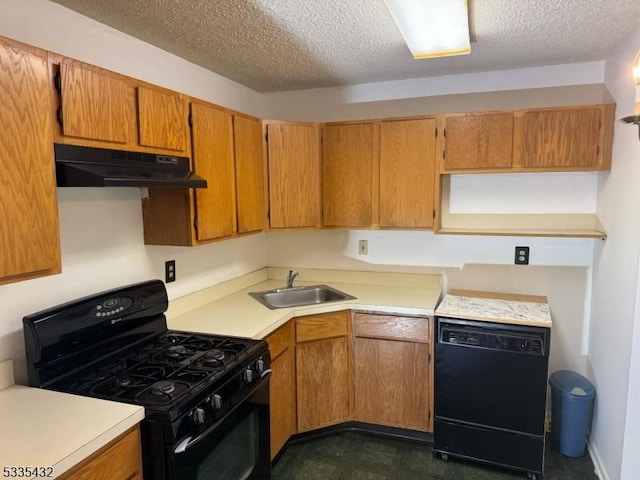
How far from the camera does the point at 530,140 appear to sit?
2.55 metres

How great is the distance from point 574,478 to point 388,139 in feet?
7.37

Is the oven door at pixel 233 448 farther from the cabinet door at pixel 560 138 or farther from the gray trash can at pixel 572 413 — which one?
the cabinet door at pixel 560 138

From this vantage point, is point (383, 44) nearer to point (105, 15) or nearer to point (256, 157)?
point (256, 157)

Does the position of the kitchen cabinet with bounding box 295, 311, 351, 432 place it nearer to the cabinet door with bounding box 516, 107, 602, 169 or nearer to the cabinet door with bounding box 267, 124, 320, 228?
the cabinet door with bounding box 267, 124, 320, 228

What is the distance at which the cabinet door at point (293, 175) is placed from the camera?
112 inches

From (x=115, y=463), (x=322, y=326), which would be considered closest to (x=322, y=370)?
(x=322, y=326)

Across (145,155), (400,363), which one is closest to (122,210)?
(145,155)

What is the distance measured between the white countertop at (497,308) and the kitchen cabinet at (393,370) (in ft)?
0.64

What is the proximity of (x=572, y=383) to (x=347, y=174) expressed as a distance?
190cm

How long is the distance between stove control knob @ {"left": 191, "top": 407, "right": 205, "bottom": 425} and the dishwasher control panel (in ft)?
4.79

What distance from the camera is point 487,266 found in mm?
2932

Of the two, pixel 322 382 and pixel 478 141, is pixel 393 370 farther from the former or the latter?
pixel 478 141

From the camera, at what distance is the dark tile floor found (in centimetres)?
238

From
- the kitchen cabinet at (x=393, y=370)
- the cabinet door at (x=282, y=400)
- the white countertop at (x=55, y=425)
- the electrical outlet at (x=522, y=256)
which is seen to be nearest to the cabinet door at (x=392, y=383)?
the kitchen cabinet at (x=393, y=370)
